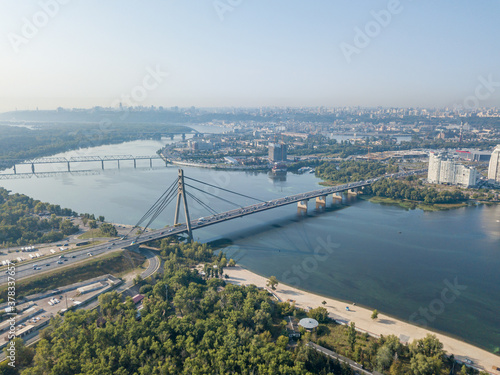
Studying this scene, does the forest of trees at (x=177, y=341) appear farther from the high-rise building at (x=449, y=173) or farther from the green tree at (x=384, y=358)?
the high-rise building at (x=449, y=173)

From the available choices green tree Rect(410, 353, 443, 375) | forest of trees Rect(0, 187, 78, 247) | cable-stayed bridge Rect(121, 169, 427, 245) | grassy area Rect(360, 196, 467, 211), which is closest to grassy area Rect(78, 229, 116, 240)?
forest of trees Rect(0, 187, 78, 247)

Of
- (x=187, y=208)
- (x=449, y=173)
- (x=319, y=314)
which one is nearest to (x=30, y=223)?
(x=187, y=208)

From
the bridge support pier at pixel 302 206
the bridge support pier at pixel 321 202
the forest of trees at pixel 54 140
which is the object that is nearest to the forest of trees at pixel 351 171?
the bridge support pier at pixel 321 202

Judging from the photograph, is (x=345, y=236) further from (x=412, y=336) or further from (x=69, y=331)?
(x=69, y=331)

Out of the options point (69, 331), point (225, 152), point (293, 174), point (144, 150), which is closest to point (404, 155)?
point (293, 174)

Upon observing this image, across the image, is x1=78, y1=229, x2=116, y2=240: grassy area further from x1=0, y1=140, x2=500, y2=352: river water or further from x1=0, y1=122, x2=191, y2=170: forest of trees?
x1=0, y1=122, x2=191, y2=170: forest of trees
